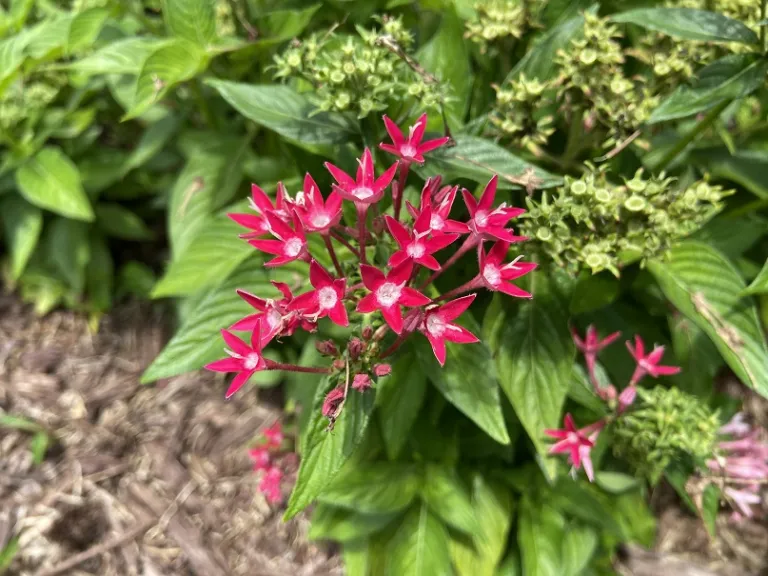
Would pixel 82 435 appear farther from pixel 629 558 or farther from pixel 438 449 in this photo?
pixel 629 558

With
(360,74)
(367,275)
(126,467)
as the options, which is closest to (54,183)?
(126,467)

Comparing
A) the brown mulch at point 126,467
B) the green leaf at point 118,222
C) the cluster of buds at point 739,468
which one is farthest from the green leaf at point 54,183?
the cluster of buds at point 739,468

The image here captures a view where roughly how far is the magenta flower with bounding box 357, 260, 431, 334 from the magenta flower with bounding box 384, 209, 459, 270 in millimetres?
23

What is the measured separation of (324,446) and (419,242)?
1.23 feet

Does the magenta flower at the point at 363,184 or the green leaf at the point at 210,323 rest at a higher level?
the magenta flower at the point at 363,184

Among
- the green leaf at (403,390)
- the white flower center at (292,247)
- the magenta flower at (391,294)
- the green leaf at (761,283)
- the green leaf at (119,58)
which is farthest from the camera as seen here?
the green leaf at (119,58)

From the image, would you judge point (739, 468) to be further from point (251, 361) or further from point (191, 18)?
point (191, 18)

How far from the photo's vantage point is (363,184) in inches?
37.1

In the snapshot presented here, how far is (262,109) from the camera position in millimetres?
1239

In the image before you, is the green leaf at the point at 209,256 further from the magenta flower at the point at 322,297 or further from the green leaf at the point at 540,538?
the green leaf at the point at 540,538

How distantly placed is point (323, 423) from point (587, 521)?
954 mm

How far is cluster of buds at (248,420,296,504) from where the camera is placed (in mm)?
1758

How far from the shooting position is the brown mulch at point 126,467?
1.83 meters

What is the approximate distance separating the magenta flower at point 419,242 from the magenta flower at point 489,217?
9 centimetres
